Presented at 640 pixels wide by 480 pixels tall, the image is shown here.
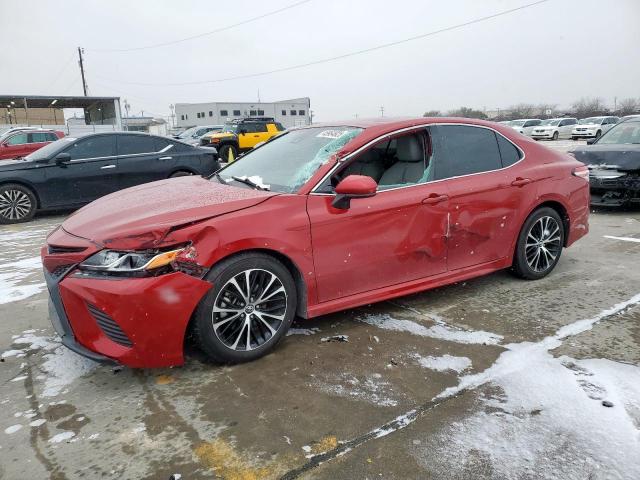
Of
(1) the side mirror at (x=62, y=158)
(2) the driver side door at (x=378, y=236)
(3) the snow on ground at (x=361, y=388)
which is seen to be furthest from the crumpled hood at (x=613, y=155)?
(1) the side mirror at (x=62, y=158)

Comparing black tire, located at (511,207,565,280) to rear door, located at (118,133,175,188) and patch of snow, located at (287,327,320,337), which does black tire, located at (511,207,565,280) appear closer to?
patch of snow, located at (287,327,320,337)

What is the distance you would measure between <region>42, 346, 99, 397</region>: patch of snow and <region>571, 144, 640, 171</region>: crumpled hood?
7.51 metres

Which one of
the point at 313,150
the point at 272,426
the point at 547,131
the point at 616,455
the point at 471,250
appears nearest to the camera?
the point at 616,455

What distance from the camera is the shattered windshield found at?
3.35 m

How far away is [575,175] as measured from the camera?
14.7ft

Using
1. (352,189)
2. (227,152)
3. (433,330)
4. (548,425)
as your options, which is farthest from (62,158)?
(227,152)

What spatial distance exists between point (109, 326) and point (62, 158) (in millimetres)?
6344

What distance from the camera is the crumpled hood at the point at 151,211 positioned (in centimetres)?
267

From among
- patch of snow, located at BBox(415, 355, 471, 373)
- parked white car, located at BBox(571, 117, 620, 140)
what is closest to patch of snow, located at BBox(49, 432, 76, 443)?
patch of snow, located at BBox(415, 355, 471, 373)

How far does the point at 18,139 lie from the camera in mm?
13930

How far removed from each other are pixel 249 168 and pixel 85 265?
5.13 ft

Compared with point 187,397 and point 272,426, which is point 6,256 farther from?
point 272,426

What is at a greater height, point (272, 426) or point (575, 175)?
point (575, 175)

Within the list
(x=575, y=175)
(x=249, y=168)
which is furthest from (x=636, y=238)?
(x=249, y=168)
